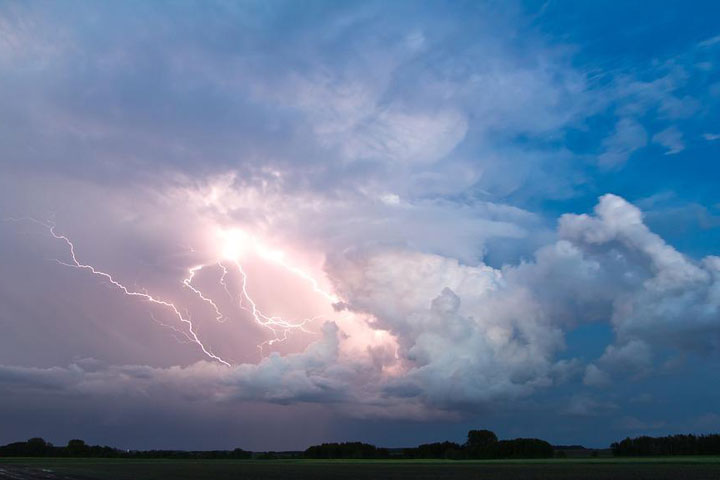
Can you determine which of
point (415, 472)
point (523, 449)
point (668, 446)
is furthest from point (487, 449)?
point (415, 472)

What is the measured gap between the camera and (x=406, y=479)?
60.9 m

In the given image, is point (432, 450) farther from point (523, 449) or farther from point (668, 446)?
point (668, 446)

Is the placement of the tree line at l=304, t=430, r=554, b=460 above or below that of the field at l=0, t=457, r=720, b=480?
above

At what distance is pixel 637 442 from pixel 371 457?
80.3m

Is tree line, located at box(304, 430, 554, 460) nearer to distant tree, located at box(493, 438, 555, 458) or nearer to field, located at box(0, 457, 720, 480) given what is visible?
distant tree, located at box(493, 438, 555, 458)

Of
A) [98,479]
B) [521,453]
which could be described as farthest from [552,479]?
[521,453]

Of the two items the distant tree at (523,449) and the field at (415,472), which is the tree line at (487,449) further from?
the field at (415,472)

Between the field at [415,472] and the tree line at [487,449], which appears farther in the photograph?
the tree line at [487,449]

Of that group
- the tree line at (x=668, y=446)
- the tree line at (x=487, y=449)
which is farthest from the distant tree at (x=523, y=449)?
the tree line at (x=668, y=446)

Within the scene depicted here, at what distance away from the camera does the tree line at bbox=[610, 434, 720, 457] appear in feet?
531

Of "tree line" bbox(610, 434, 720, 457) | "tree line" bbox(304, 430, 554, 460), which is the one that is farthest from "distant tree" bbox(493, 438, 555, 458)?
"tree line" bbox(610, 434, 720, 457)

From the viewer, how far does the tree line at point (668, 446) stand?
162 m

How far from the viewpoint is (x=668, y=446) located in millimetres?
168000

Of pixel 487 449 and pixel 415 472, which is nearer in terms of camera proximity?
pixel 415 472
